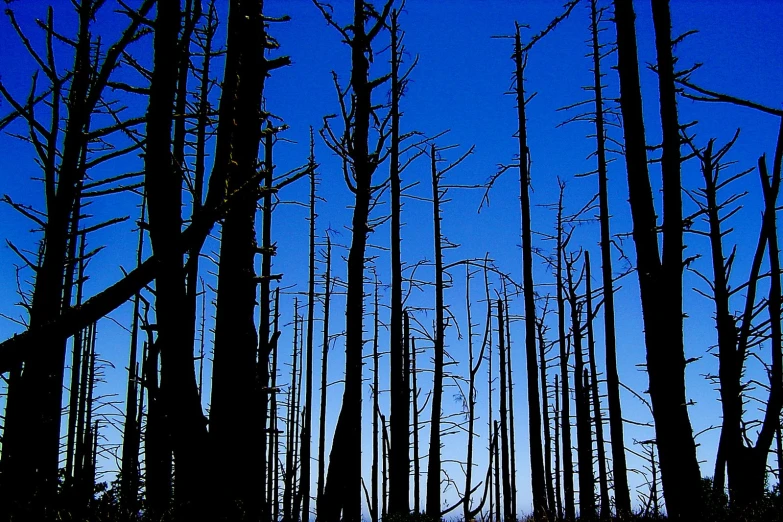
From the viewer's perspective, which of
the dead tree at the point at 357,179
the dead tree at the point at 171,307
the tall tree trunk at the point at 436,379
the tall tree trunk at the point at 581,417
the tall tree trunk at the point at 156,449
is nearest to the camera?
the dead tree at the point at 171,307

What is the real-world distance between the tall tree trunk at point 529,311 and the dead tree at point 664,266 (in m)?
8.85

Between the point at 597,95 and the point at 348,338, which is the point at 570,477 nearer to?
the point at 597,95

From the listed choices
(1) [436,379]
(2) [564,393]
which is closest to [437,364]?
(1) [436,379]

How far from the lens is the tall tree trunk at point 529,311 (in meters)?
14.9

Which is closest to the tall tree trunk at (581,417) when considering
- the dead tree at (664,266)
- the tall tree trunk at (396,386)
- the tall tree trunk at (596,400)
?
the tall tree trunk at (596,400)

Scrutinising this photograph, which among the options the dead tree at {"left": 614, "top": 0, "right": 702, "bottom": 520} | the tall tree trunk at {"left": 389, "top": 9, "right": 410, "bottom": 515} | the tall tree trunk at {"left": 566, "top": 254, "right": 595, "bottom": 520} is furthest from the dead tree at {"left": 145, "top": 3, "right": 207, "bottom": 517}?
the tall tree trunk at {"left": 566, "top": 254, "right": 595, "bottom": 520}

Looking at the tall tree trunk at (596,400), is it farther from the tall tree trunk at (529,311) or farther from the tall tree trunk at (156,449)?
the tall tree trunk at (156,449)

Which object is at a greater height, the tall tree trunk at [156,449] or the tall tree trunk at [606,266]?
the tall tree trunk at [606,266]

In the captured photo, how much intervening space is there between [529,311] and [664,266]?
34.2 feet

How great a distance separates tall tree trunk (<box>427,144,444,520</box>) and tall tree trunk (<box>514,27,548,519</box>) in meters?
2.36

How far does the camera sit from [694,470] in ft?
18.1

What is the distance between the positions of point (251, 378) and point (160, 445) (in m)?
0.85

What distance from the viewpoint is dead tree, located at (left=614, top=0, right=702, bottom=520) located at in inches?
179

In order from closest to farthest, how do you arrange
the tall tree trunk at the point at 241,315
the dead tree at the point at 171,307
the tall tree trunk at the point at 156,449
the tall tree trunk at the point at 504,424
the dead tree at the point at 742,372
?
the dead tree at the point at 742,372 → the dead tree at the point at 171,307 → the tall tree trunk at the point at 156,449 → the tall tree trunk at the point at 241,315 → the tall tree trunk at the point at 504,424
